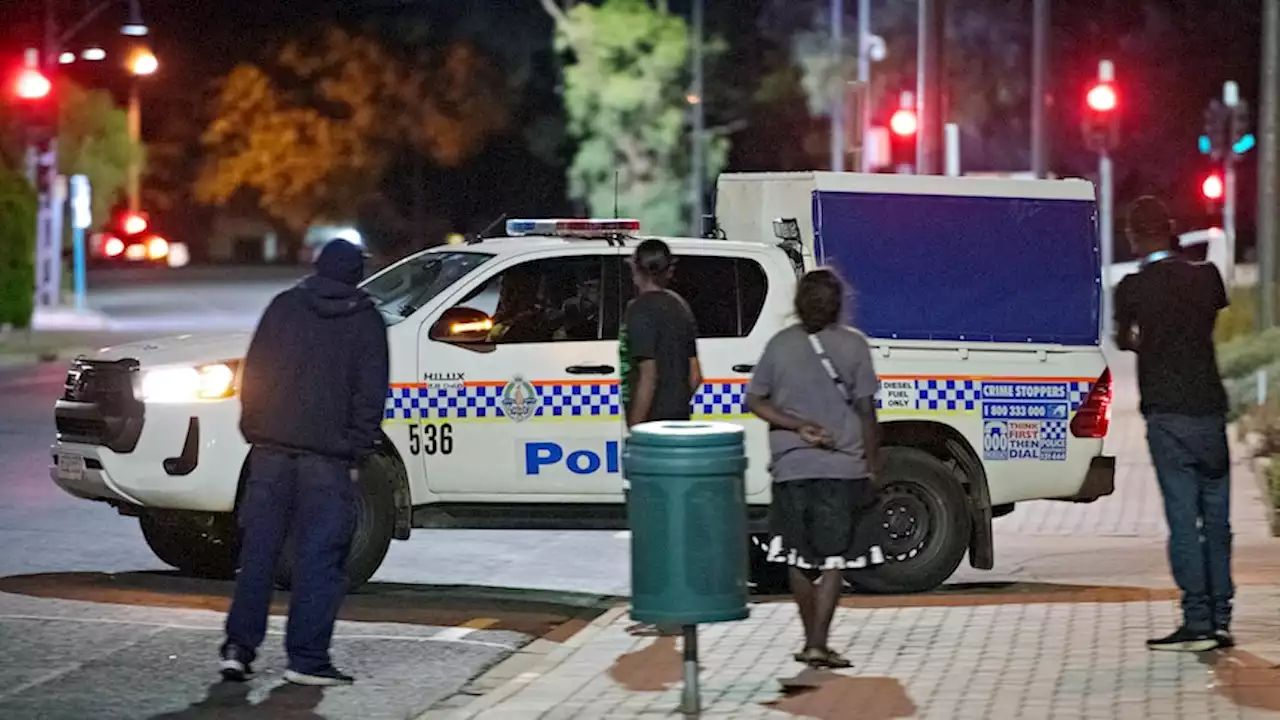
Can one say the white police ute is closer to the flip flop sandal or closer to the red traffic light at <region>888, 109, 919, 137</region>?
the flip flop sandal

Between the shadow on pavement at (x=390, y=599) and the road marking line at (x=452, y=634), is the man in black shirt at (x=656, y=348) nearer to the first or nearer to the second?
the road marking line at (x=452, y=634)

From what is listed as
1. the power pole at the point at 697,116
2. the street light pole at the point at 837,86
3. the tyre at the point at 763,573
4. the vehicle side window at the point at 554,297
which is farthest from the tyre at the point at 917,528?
the power pole at the point at 697,116

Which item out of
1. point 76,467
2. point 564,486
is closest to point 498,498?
point 564,486

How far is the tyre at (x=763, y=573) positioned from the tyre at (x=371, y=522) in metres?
2.08

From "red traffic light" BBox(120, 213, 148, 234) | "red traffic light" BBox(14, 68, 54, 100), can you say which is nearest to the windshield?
"red traffic light" BBox(14, 68, 54, 100)

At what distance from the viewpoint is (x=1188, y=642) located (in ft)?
30.3

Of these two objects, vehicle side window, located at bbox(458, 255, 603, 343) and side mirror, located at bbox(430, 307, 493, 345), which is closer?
side mirror, located at bbox(430, 307, 493, 345)

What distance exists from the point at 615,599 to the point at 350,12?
61904 mm

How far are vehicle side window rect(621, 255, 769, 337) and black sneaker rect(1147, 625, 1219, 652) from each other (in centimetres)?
315

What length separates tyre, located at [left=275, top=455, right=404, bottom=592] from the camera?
439 inches

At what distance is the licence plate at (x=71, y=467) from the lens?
11.3m

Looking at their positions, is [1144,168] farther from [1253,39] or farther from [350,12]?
[350,12]

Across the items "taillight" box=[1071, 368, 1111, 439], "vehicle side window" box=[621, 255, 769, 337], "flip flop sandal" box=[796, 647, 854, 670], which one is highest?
"vehicle side window" box=[621, 255, 769, 337]

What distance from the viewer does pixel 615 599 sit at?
11812mm
